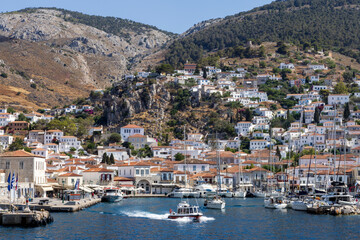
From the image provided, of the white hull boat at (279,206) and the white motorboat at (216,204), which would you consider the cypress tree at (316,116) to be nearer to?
the white hull boat at (279,206)

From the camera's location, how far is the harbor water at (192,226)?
48.1 meters

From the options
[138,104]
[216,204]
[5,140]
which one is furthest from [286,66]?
[216,204]

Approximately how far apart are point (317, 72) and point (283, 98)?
26.7 m

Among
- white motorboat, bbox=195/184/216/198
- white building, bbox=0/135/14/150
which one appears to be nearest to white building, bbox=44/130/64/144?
white building, bbox=0/135/14/150

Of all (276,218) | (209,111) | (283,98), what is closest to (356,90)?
(283,98)

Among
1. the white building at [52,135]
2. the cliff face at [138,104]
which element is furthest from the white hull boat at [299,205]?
the cliff face at [138,104]

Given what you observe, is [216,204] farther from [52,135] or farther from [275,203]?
[52,135]

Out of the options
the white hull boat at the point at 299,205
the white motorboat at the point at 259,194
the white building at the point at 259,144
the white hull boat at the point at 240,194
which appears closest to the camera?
the white hull boat at the point at 299,205

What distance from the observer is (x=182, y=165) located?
113 meters

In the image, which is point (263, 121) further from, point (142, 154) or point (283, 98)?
point (142, 154)

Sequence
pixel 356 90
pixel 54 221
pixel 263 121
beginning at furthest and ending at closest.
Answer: pixel 356 90
pixel 263 121
pixel 54 221

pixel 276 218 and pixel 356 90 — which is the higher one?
pixel 356 90

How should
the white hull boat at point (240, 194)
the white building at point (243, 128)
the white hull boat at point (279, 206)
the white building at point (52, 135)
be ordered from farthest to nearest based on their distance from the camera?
the white building at point (243, 128) < the white building at point (52, 135) < the white hull boat at point (240, 194) < the white hull boat at point (279, 206)

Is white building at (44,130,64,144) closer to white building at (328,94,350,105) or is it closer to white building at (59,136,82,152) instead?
white building at (59,136,82,152)
